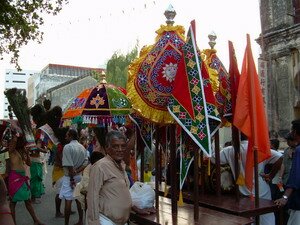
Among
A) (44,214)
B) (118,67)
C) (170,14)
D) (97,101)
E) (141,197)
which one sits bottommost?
(44,214)

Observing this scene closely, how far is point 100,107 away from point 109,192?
2.89 metres

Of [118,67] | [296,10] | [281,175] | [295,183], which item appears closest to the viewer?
[295,183]

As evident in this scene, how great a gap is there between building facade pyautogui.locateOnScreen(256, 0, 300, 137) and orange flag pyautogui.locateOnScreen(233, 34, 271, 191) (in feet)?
28.0

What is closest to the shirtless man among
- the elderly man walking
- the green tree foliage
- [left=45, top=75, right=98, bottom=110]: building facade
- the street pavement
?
the elderly man walking

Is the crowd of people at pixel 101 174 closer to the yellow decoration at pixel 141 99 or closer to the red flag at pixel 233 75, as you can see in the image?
the yellow decoration at pixel 141 99

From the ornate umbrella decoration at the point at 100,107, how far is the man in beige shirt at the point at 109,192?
2566mm

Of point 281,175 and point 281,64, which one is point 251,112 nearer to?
point 281,175

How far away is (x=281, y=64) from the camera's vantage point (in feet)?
42.1

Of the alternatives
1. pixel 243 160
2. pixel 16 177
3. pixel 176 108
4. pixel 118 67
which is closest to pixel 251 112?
pixel 176 108

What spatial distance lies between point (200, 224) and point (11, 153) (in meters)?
3.90

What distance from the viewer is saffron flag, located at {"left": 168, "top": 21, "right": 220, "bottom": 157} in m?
3.68

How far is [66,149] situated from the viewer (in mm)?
6465

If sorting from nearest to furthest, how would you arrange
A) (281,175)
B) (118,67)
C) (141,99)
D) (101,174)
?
(101,174) → (141,99) → (281,175) → (118,67)

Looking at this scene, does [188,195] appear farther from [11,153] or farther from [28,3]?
[28,3]
